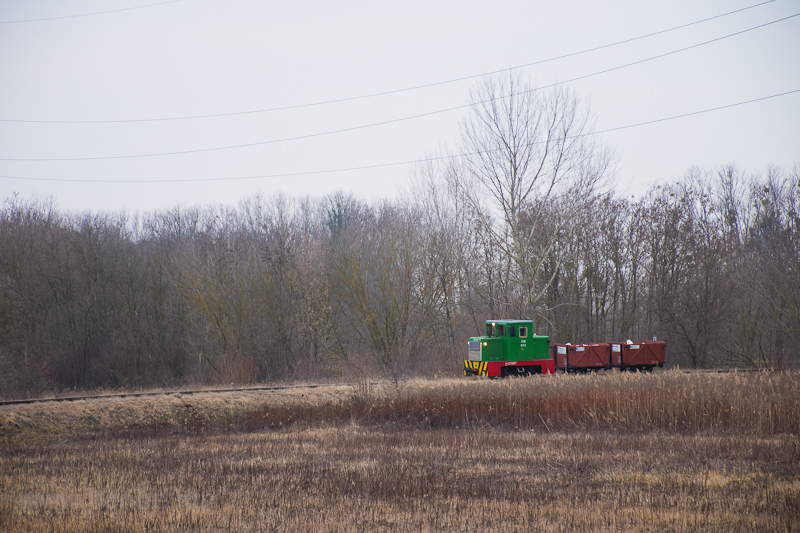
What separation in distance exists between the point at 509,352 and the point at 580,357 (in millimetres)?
4280

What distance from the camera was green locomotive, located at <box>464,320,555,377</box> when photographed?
923 inches

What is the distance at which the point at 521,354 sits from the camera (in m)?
23.8

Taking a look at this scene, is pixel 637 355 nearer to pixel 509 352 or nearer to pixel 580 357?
pixel 580 357

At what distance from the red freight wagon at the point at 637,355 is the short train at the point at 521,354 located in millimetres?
745

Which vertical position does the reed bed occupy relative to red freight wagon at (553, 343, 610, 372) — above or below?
below

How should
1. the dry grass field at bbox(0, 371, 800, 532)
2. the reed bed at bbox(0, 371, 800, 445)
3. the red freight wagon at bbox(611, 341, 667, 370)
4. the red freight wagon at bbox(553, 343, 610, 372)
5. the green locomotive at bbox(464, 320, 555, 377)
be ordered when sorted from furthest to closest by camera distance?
the red freight wagon at bbox(611, 341, 667, 370) → the red freight wagon at bbox(553, 343, 610, 372) → the green locomotive at bbox(464, 320, 555, 377) → the reed bed at bbox(0, 371, 800, 445) → the dry grass field at bbox(0, 371, 800, 532)

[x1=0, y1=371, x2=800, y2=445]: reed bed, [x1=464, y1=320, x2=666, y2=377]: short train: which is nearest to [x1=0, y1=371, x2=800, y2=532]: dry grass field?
[x1=0, y1=371, x2=800, y2=445]: reed bed

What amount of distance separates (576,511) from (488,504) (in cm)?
124

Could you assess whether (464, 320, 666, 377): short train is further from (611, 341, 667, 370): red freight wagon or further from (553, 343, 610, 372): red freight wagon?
(611, 341, 667, 370): red freight wagon

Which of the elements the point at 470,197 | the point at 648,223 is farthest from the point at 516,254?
the point at 648,223

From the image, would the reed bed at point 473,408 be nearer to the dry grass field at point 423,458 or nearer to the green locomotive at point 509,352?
the dry grass field at point 423,458

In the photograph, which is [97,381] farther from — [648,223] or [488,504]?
[648,223]

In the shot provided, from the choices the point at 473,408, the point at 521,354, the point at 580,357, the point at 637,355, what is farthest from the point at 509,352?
the point at 637,355

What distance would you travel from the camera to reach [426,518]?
26.0 feet
